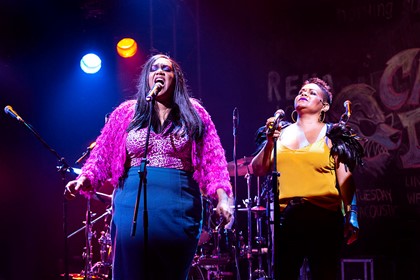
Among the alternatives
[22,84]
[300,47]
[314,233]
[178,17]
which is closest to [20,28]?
[22,84]

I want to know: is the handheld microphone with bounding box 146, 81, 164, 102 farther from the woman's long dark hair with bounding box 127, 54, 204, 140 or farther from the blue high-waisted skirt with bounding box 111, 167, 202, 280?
the blue high-waisted skirt with bounding box 111, 167, 202, 280

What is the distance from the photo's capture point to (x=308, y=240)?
4.11 meters

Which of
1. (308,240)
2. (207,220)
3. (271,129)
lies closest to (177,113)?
(271,129)

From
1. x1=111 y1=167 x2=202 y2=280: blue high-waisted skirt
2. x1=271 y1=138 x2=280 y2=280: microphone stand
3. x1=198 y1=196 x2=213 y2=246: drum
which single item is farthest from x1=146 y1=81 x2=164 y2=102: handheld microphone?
x1=198 y1=196 x2=213 y2=246: drum

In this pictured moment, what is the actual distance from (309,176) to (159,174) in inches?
62.9

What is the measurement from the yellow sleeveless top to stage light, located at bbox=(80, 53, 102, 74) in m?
5.32

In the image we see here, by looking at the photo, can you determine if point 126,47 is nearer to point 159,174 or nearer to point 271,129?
point 271,129

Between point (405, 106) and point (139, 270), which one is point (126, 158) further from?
point (405, 106)

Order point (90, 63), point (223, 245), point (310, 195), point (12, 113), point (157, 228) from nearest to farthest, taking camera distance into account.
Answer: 1. point (157, 228)
2. point (310, 195)
3. point (12, 113)
4. point (223, 245)
5. point (90, 63)

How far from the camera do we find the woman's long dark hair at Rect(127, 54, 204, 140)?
10.9 feet

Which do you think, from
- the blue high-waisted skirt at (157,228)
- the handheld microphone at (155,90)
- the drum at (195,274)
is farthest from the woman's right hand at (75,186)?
the drum at (195,274)

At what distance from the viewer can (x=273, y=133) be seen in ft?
13.5

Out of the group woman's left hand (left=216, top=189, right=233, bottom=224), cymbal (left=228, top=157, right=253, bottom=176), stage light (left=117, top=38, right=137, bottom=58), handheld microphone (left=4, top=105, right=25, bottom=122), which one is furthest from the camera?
stage light (left=117, top=38, right=137, bottom=58)

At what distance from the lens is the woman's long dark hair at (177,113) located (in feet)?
10.9
